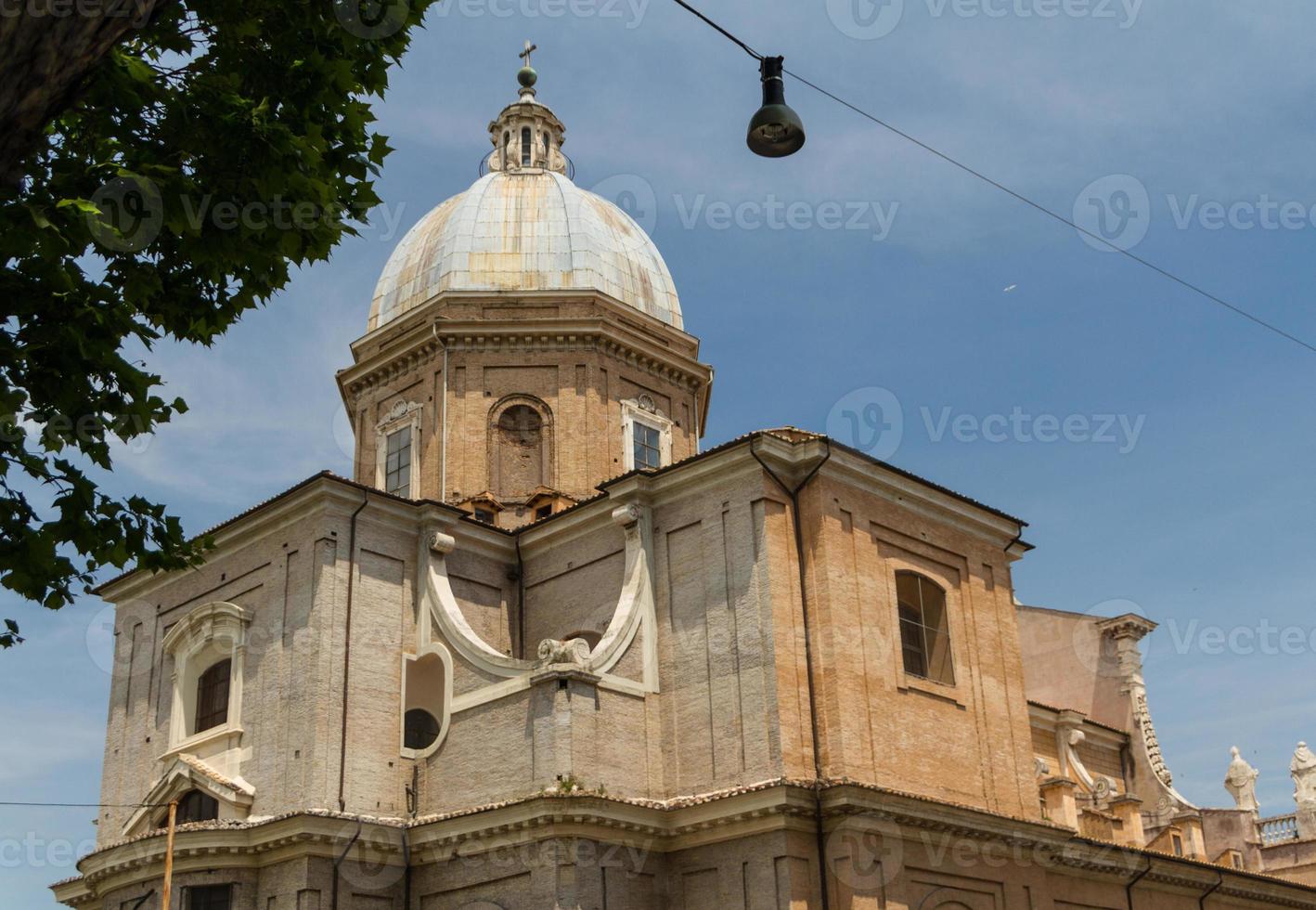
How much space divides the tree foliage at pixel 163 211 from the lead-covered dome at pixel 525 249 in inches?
768

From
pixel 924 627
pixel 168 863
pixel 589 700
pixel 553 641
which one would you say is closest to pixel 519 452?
pixel 553 641

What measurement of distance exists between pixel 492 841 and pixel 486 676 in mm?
2908

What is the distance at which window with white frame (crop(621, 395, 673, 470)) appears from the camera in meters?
29.0

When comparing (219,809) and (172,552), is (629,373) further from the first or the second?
(172,552)

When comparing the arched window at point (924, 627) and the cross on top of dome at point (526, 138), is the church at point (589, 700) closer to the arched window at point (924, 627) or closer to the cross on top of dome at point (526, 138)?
the arched window at point (924, 627)

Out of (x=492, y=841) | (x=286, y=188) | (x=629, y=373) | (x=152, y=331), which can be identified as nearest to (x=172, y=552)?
(x=152, y=331)

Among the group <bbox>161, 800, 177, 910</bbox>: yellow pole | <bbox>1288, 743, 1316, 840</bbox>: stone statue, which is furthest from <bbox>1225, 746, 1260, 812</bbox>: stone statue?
<bbox>161, 800, 177, 910</bbox>: yellow pole

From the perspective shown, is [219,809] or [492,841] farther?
[219,809]

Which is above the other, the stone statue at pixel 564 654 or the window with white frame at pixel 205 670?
the window with white frame at pixel 205 670

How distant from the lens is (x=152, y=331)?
9.66 m

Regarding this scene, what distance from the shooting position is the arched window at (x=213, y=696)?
24.0 metres

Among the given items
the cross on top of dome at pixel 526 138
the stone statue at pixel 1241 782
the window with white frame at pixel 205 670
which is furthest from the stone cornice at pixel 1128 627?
the window with white frame at pixel 205 670

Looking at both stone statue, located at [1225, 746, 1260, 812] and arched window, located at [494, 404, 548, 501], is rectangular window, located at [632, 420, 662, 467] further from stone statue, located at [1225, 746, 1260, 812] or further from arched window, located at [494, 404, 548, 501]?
stone statue, located at [1225, 746, 1260, 812]

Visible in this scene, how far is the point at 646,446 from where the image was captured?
29438mm
